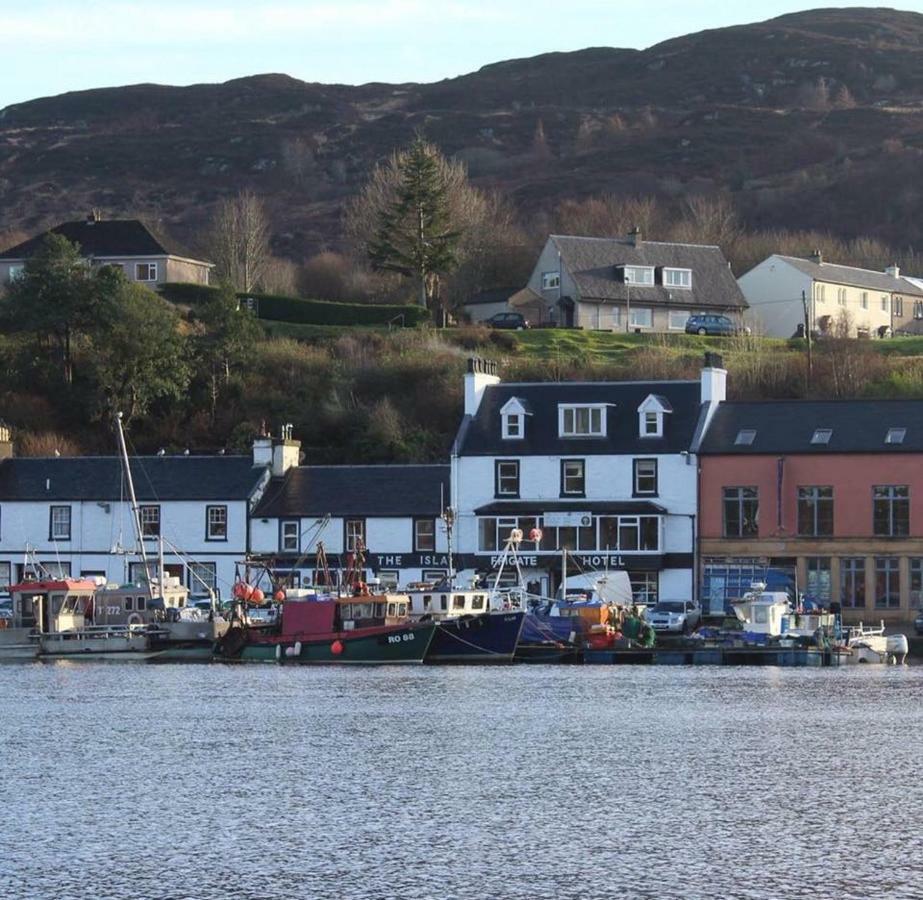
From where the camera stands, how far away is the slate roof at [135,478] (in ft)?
301

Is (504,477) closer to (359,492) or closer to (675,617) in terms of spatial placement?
(359,492)

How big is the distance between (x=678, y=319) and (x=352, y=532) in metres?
49.6

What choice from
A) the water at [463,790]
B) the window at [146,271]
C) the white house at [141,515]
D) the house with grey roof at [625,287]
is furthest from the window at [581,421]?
the window at [146,271]

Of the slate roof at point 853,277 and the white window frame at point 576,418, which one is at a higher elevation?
the slate roof at point 853,277

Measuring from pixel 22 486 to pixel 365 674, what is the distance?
28349 mm

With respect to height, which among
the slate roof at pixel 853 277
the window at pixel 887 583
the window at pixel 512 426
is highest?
the slate roof at pixel 853 277

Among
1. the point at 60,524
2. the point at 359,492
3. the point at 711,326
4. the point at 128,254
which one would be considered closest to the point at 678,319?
the point at 711,326

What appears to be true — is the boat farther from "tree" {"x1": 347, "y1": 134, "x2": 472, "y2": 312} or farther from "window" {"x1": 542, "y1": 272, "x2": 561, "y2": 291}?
"window" {"x1": 542, "y1": 272, "x2": 561, "y2": 291}

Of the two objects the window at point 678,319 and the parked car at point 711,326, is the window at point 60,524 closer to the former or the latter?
the parked car at point 711,326

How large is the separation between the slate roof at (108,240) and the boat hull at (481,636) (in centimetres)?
6571

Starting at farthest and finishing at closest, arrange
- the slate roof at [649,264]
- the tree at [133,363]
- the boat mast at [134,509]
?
the slate roof at [649,264] < the tree at [133,363] < the boat mast at [134,509]

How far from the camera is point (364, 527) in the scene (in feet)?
293

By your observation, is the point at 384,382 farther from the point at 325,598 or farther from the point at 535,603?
the point at 325,598

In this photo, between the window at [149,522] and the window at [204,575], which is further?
the window at [149,522]
